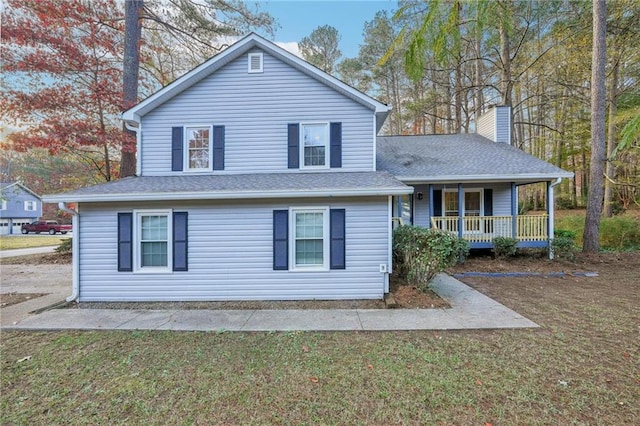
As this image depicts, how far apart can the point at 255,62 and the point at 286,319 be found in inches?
269

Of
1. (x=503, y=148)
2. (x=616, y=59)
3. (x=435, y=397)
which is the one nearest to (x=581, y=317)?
(x=435, y=397)

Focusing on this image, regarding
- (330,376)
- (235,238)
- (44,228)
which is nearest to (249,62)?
(235,238)

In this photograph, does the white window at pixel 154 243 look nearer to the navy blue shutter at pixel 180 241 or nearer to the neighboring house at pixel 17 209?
the navy blue shutter at pixel 180 241

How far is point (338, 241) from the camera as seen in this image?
6.38 meters

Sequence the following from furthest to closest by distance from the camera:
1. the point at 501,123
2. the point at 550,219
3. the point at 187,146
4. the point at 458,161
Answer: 1. the point at 501,123
2. the point at 458,161
3. the point at 550,219
4. the point at 187,146

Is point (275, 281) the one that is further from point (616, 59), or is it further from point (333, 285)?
point (616, 59)

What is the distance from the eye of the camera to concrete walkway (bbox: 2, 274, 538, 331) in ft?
15.9

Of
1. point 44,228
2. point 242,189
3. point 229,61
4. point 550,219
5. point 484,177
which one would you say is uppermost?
point 229,61

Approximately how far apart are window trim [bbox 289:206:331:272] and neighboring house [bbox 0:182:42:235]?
39981mm

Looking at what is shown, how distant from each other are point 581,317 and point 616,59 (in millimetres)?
15658

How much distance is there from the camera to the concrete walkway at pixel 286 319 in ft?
15.9

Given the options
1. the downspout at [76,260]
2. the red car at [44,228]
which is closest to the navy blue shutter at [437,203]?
the downspout at [76,260]

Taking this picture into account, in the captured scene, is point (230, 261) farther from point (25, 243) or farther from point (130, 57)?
point (25, 243)

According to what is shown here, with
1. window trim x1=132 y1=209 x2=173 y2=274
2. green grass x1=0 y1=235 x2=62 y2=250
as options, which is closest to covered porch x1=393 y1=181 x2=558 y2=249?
window trim x1=132 y1=209 x2=173 y2=274
